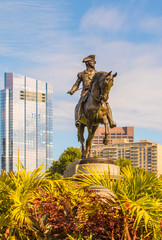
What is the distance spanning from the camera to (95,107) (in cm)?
1827

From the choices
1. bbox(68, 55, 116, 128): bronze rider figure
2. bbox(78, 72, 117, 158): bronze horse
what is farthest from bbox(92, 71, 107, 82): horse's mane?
bbox(68, 55, 116, 128): bronze rider figure

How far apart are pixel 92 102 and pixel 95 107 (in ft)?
0.75

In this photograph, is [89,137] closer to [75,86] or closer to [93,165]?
→ [93,165]

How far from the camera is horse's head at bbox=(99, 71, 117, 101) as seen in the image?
16.5 meters

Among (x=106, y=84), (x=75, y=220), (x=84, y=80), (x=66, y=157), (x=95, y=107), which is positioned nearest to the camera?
(x=75, y=220)

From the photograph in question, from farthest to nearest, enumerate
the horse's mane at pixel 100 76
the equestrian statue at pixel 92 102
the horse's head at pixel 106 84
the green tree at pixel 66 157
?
1. the green tree at pixel 66 157
2. the horse's mane at pixel 100 76
3. the equestrian statue at pixel 92 102
4. the horse's head at pixel 106 84

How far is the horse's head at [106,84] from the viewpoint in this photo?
54.0 ft

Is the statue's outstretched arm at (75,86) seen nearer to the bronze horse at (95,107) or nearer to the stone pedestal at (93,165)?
the bronze horse at (95,107)

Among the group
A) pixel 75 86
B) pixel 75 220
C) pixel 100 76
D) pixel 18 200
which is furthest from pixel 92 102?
pixel 75 220

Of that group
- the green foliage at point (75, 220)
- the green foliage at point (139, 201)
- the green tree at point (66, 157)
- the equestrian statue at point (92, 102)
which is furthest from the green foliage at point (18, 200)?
the green tree at point (66, 157)

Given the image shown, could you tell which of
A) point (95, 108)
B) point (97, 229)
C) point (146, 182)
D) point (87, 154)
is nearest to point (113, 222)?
point (97, 229)

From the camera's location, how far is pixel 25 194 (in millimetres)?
10305

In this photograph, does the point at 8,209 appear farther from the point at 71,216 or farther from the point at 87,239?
the point at 87,239

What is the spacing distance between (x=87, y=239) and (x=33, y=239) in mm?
1654
